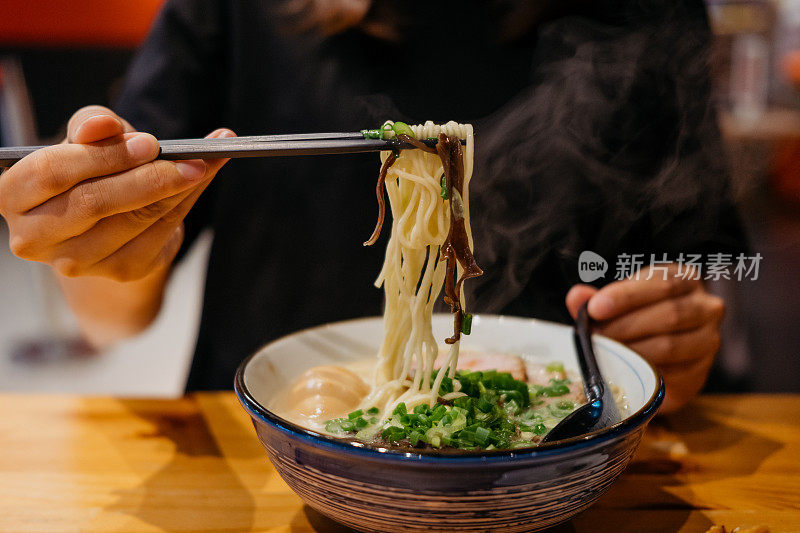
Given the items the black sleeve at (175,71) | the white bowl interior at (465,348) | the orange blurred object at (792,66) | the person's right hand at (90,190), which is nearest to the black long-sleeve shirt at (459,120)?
the black sleeve at (175,71)

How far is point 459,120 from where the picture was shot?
1932 millimetres

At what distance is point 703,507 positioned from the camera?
1145 mm

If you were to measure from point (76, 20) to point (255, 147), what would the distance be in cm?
356

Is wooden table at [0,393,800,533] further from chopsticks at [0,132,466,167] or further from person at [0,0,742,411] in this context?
chopsticks at [0,132,466,167]

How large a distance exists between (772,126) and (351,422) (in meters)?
3.95

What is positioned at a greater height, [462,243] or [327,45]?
[327,45]

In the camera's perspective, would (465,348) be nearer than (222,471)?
No

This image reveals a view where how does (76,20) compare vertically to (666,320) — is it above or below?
above

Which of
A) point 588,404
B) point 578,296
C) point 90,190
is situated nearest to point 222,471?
point 90,190

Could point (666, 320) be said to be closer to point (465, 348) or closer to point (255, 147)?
point (465, 348)

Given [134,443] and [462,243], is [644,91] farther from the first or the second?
[134,443]

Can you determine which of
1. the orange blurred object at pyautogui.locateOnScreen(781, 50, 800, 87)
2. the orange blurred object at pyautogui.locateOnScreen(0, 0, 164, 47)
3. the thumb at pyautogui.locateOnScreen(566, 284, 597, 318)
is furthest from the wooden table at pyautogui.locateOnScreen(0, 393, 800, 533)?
the orange blurred object at pyautogui.locateOnScreen(781, 50, 800, 87)

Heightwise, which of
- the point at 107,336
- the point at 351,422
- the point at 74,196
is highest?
the point at 74,196

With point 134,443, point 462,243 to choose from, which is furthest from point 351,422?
point 134,443
